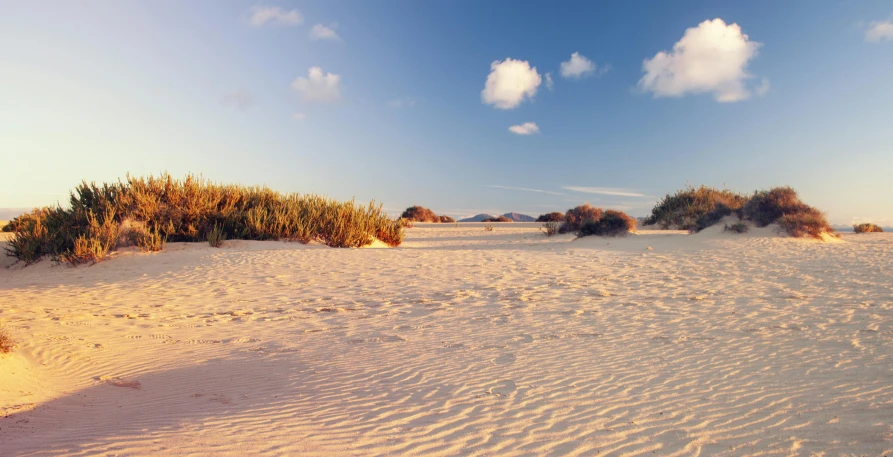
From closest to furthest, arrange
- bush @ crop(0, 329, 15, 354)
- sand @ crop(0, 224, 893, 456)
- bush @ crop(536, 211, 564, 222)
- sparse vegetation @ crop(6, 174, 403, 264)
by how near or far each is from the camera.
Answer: sand @ crop(0, 224, 893, 456), bush @ crop(0, 329, 15, 354), sparse vegetation @ crop(6, 174, 403, 264), bush @ crop(536, 211, 564, 222)

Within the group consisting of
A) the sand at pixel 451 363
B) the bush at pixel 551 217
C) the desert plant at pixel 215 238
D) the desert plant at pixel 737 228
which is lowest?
the sand at pixel 451 363

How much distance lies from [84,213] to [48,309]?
7.87 metres

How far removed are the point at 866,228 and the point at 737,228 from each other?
1422 cm

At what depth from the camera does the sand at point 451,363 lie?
3.45 meters

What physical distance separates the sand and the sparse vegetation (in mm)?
2807

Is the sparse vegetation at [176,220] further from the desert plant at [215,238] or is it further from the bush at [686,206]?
the bush at [686,206]

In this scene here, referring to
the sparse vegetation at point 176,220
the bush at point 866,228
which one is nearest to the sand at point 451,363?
the sparse vegetation at point 176,220

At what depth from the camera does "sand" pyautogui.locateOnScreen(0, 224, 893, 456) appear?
136 inches

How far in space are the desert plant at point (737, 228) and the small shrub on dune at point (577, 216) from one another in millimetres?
5330

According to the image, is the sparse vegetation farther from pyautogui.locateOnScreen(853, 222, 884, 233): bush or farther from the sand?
pyautogui.locateOnScreen(853, 222, 884, 233): bush

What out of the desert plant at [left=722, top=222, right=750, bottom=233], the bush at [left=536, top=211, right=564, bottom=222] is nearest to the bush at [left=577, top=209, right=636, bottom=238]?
the desert plant at [left=722, top=222, right=750, bottom=233]

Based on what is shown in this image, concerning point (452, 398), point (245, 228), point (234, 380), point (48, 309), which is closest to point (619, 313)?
point (452, 398)

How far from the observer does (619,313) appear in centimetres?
722

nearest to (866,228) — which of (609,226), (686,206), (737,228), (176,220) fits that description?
(686,206)
